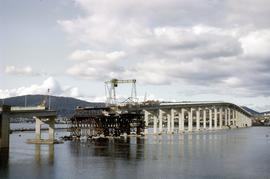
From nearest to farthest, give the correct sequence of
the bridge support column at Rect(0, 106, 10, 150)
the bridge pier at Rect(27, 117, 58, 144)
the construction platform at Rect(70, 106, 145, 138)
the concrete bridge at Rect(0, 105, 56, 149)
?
the bridge support column at Rect(0, 106, 10, 150), the concrete bridge at Rect(0, 105, 56, 149), the bridge pier at Rect(27, 117, 58, 144), the construction platform at Rect(70, 106, 145, 138)

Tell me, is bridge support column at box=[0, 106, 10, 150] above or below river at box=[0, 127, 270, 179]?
above

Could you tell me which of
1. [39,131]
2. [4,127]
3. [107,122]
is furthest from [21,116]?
[107,122]

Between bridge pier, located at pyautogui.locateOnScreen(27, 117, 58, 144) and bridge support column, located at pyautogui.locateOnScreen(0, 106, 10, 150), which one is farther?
bridge pier, located at pyautogui.locateOnScreen(27, 117, 58, 144)

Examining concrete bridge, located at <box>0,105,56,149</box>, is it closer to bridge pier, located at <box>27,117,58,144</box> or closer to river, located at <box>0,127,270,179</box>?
bridge pier, located at <box>27,117,58,144</box>

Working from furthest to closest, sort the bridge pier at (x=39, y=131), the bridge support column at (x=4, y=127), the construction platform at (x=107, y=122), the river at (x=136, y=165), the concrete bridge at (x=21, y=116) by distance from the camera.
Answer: the construction platform at (x=107, y=122), the bridge pier at (x=39, y=131), the concrete bridge at (x=21, y=116), the bridge support column at (x=4, y=127), the river at (x=136, y=165)

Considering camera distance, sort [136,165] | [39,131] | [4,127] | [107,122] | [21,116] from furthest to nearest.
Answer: [107,122] → [39,131] → [21,116] → [4,127] → [136,165]

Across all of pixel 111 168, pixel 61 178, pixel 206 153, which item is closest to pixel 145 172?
pixel 111 168

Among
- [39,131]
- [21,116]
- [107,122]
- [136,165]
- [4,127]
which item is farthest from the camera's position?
[107,122]

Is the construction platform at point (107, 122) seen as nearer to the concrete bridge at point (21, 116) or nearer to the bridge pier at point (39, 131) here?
A: the bridge pier at point (39, 131)

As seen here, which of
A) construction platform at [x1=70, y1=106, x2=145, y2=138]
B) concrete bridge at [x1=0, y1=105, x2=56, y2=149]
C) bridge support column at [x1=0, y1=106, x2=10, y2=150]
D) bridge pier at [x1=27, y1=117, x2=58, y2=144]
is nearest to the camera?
bridge support column at [x1=0, y1=106, x2=10, y2=150]

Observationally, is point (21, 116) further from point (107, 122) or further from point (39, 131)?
point (107, 122)

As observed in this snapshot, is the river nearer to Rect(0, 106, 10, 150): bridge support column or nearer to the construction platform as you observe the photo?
Rect(0, 106, 10, 150): bridge support column

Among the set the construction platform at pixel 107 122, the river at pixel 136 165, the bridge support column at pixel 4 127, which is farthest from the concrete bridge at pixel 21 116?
the construction platform at pixel 107 122

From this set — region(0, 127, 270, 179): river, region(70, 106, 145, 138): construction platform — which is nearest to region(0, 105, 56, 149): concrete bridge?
region(0, 127, 270, 179): river
